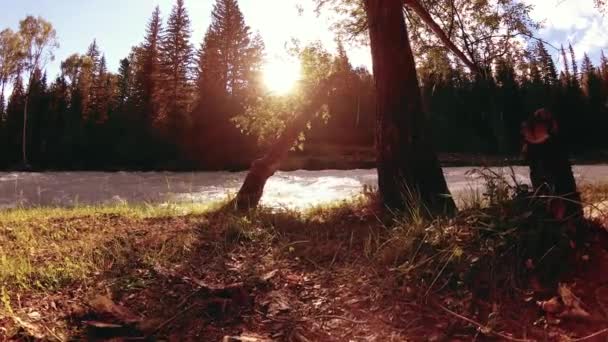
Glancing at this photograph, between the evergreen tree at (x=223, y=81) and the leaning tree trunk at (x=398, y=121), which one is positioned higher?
the evergreen tree at (x=223, y=81)

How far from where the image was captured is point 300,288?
274cm

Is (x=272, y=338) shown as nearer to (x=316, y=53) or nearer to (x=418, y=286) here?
(x=418, y=286)

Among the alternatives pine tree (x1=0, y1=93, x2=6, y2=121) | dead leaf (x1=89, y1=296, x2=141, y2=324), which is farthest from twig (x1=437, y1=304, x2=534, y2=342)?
pine tree (x1=0, y1=93, x2=6, y2=121)

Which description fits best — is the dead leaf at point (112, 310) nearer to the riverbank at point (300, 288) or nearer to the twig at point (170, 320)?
the riverbank at point (300, 288)

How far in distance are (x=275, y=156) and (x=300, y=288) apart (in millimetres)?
4854

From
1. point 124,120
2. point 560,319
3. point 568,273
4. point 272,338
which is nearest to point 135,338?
point 272,338

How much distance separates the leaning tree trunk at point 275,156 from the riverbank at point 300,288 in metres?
3.02

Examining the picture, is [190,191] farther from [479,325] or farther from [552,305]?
[552,305]

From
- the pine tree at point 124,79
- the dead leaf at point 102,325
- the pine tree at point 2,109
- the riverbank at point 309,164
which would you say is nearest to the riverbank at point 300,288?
the dead leaf at point 102,325

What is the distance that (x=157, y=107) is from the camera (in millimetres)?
31219

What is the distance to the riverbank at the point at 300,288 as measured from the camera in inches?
83.7

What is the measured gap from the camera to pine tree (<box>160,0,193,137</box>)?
30.1m

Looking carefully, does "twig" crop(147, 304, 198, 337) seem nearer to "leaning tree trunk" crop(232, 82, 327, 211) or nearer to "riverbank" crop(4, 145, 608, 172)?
"leaning tree trunk" crop(232, 82, 327, 211)

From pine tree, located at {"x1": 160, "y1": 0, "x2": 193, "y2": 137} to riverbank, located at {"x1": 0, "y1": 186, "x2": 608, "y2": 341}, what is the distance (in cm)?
2779
